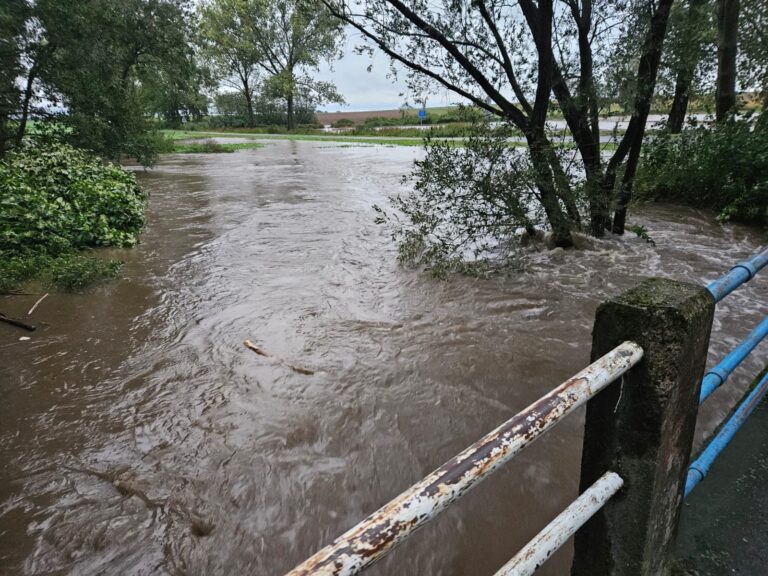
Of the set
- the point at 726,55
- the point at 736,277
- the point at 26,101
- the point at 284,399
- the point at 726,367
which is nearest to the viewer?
the point at 736,277

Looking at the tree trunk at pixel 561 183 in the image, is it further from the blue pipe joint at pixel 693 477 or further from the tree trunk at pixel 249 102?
the tree trunk at pixel 249 102

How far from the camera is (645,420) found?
4.54 ft

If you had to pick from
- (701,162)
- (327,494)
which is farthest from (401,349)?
(701,162)

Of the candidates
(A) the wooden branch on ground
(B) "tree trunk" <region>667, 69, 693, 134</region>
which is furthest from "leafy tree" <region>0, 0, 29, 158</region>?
(B) "tree trunk" <region>667, 69, 693, 134</region>

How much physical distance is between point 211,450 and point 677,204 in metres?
11.6

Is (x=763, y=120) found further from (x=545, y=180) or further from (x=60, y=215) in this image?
(x=60, y=215)

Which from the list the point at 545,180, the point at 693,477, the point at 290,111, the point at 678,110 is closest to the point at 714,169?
the point at 678,110

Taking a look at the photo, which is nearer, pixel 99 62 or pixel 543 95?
pixel 543 95

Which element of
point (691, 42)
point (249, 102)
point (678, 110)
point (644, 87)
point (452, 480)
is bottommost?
point (452, 480)

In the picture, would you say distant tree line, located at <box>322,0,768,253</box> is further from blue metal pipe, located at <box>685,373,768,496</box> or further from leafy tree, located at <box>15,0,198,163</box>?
leafy tree, located at <box>15,0,198,163</box>

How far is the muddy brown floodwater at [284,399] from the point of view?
283cm

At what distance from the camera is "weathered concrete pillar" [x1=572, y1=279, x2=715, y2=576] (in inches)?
52.4

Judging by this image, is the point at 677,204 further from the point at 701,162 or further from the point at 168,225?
the point at 168,225

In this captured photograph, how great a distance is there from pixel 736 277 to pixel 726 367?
518 mm
